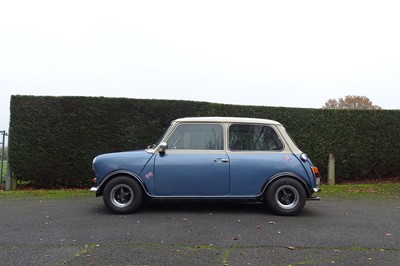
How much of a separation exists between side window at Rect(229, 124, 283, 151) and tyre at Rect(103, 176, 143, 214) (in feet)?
6.08

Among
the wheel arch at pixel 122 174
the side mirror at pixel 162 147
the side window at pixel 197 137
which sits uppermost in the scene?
the side window at pixel 197 137

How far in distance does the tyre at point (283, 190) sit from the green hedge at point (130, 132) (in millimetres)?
5049

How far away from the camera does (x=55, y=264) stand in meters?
4.15

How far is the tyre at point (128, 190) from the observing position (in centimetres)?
660

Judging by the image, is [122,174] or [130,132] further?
[130,132]

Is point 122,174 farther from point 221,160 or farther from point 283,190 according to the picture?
point 283,190

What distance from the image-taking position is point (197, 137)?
692 cm

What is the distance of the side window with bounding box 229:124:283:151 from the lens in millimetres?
6918

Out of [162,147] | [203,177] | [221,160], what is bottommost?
[203,177]

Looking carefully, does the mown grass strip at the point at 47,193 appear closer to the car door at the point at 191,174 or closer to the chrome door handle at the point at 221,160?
the car door at the point at 191,174

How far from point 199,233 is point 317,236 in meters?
1.68

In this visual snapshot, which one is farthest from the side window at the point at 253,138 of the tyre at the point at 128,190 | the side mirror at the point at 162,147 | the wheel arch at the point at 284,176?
the tyre at the point at 128,190

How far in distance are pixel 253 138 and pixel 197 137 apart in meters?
1.04

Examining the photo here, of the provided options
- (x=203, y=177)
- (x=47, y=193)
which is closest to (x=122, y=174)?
(x=203, y=177)
